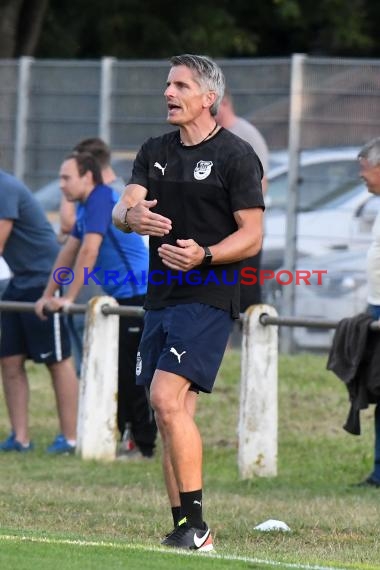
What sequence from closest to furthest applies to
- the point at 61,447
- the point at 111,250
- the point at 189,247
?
1. the point at 189,247
2. the point at 111,250
3. the point at 61,447

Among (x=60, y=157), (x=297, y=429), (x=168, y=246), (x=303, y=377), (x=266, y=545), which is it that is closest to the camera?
(x=168, y=246)

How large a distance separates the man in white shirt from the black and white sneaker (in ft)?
10.3

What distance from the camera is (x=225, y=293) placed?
737 centimetres

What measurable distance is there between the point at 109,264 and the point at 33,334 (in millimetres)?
865

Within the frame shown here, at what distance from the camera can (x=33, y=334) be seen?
39.3 ft

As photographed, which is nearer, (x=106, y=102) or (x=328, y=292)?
(x=328, y=292)

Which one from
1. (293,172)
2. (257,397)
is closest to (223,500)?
(257,397)

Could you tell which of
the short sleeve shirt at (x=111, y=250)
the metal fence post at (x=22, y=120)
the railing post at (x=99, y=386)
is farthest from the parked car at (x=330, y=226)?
the railing post at (x=99, y=386)

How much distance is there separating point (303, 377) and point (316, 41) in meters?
16.3

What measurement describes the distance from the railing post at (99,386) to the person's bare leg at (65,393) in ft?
1.88

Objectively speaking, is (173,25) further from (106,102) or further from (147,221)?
(147,221)

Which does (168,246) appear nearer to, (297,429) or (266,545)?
(266,545)

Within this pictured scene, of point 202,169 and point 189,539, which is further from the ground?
point 202,169

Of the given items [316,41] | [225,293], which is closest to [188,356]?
[225,293]
